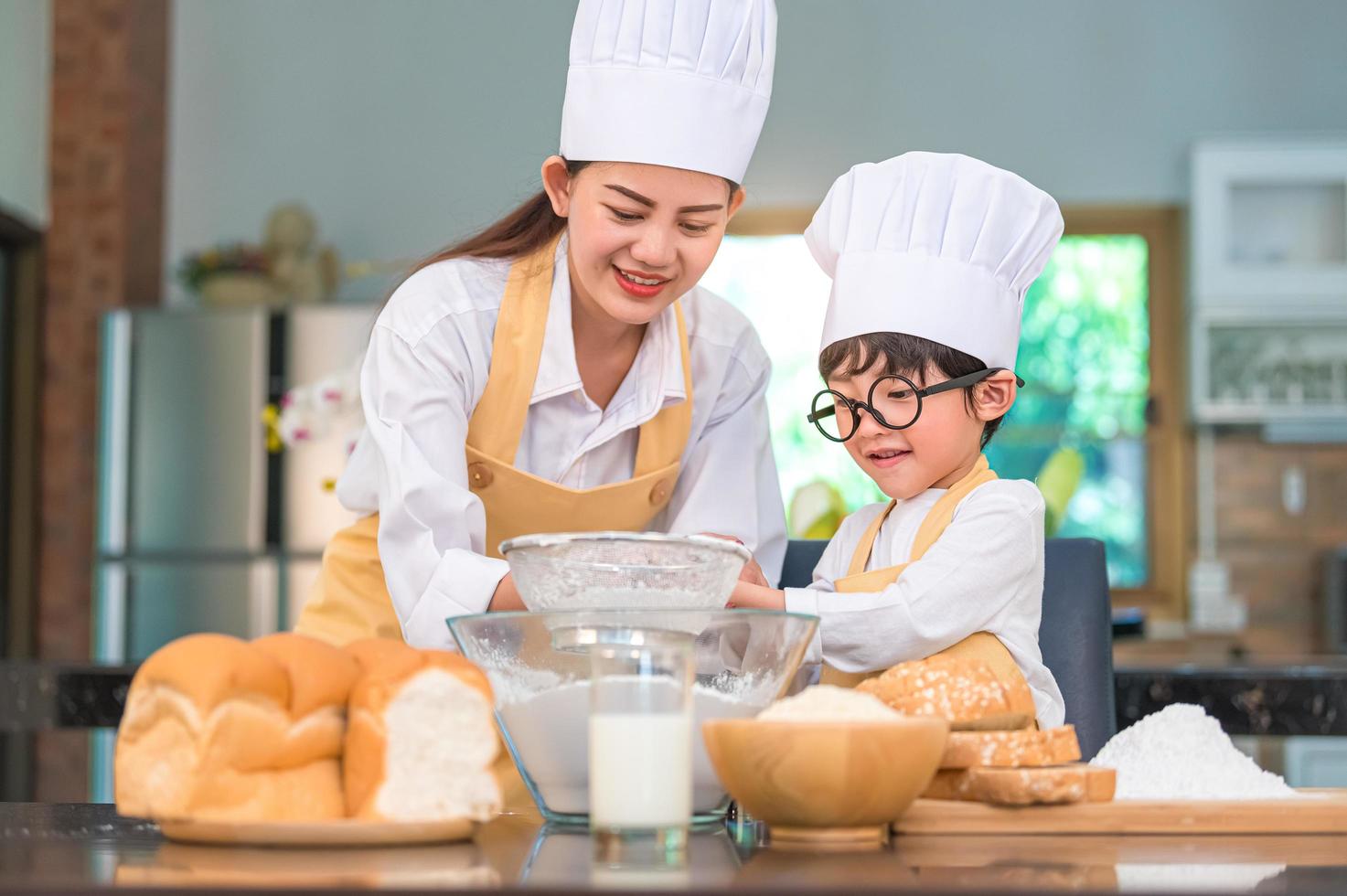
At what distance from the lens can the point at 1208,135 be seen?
533 cm

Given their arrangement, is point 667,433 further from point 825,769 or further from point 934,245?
point 825,769

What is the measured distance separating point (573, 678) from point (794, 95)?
4.80 metres

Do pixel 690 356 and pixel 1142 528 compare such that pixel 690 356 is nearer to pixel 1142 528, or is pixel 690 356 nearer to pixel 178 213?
pixel 1142 528

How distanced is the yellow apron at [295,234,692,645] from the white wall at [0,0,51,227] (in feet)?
12.5

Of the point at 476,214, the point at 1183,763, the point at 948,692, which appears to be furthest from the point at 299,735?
the point at 476,214

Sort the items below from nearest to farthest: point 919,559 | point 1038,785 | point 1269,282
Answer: point 1038,785, point 919,559, point 1269,282

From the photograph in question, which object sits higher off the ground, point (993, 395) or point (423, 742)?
point (993, 395)

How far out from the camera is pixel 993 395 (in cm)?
138

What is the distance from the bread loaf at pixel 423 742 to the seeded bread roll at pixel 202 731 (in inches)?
1.8

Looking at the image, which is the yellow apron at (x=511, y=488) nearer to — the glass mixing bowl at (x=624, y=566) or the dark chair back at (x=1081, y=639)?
the dark chair back at (x=1081, y=639)

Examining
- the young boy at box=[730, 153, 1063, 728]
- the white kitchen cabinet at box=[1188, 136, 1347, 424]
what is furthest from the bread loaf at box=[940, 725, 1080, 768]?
the white kitchen cabinet at box=[1188, 136, 1347, 424]

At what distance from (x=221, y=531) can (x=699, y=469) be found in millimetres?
3586

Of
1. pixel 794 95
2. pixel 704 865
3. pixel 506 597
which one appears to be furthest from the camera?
pixel 794 95

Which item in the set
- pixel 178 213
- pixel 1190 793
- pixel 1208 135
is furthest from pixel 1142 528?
pixel 1190 793
